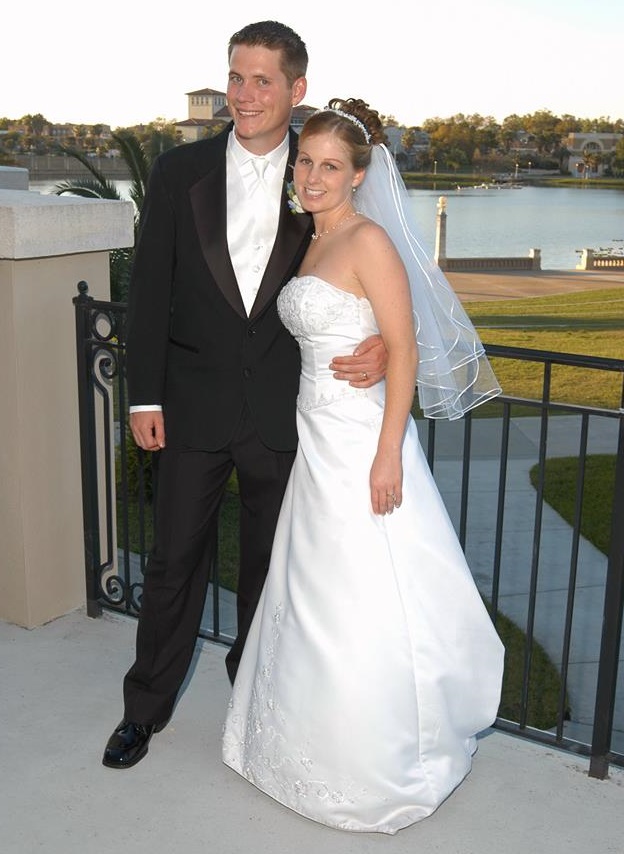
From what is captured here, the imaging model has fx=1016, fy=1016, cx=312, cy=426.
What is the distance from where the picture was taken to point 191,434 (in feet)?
9.48

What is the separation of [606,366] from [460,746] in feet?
3.62

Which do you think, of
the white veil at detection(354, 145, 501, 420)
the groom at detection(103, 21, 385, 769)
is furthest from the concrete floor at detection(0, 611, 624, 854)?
the white veil at detection(354, 145, 501, 420)

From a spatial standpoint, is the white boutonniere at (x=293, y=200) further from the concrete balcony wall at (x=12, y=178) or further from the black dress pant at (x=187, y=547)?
the concrete balcony wall at (x=12, y=178)

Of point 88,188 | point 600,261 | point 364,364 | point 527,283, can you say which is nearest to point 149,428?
point 364,364

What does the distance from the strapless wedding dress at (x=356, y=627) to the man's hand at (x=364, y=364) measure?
1.2 inches

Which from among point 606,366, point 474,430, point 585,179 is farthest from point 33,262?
point 585,179

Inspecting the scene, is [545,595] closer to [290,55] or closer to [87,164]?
[290,55]

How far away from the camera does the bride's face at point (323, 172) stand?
8.49 feet

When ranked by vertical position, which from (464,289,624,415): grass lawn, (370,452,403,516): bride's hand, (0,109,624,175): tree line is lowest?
(464,289,624,415): grass lawn

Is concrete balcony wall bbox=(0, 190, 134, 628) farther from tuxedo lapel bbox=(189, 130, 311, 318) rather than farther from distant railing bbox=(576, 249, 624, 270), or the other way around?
distant railing bbox=(576, 249, 624, 270)

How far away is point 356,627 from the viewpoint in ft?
8.51

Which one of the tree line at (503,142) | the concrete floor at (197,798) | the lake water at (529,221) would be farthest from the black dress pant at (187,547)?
the tree line at (503,142)

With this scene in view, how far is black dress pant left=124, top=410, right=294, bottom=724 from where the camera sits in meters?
2.92

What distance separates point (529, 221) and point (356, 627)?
75.8 m
